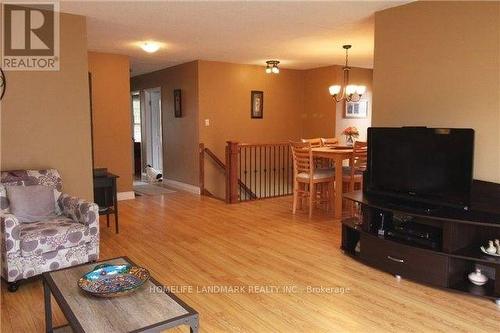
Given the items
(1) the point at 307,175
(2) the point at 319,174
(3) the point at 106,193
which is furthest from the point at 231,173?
(3) the point at 106,193

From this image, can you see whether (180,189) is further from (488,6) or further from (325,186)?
(488,6)

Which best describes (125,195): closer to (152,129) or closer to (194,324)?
(152,129)

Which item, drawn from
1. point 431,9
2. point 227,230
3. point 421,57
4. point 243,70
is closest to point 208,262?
point 227,230

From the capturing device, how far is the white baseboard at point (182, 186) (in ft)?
23.6

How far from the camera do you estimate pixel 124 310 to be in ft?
6.08

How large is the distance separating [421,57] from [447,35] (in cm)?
29

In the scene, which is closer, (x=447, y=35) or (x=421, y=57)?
(x=447, y=35)

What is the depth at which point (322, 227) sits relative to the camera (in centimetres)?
483

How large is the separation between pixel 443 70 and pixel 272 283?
A: 7.61 feet

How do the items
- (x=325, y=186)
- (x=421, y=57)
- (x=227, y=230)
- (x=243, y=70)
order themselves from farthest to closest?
(x=243, y=70) → (x=325, y=186) → (x=227, y=230) → (x=421, y=57)

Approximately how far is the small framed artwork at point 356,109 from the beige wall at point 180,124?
9.93ft

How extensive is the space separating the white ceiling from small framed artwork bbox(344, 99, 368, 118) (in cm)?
125

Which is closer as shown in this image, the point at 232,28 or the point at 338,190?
the point at 232,28

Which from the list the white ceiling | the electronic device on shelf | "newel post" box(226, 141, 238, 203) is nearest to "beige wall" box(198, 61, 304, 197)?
the white ceiling
